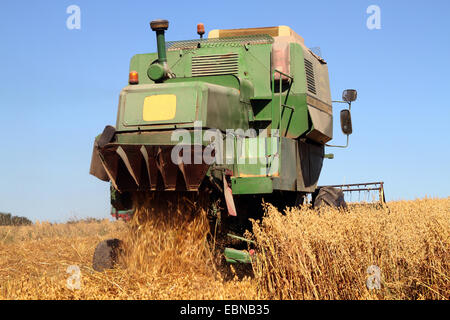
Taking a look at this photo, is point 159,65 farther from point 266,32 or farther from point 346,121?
point 346,121

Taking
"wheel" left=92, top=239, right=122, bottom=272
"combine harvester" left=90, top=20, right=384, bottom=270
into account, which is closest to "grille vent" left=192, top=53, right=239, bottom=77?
"combine harvester" left=90, top=20, right=384, bottom=270

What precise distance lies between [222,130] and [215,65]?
160 centimetres

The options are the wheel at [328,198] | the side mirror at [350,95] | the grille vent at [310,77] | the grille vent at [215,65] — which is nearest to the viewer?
the grille vent at [215,65]

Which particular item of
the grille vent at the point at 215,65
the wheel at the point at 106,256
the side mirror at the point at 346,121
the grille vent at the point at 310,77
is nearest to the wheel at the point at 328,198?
the side mirror at the point at 346,121

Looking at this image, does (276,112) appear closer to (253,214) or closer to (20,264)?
(253,214)

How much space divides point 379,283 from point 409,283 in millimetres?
408

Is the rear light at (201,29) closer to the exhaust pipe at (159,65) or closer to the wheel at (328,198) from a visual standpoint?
the exhaust pipe at (159,65)

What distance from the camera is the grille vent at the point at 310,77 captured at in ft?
27.9

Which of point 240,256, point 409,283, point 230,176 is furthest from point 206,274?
point 409,283

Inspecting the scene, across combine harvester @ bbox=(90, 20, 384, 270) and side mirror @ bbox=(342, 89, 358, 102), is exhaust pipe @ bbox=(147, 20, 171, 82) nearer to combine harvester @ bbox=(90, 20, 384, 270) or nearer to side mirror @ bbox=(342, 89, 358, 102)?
combine harvester @ bbox=(90, 20, 384, 270)

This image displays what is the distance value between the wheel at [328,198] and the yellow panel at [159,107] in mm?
3233

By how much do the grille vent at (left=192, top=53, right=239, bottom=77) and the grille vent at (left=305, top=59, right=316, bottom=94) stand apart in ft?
3.60

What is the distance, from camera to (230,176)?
22.3 ft

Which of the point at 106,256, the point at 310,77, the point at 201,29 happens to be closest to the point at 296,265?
the point at 106,256
